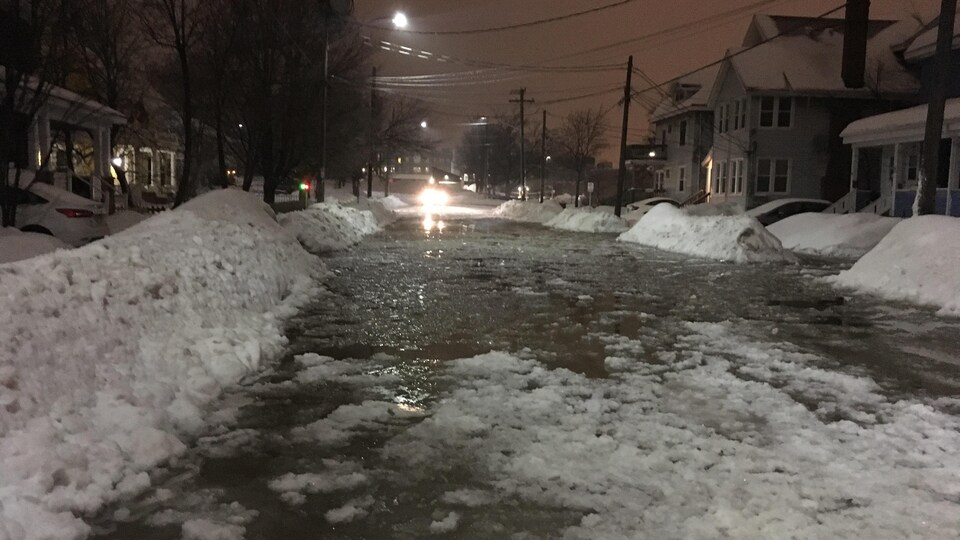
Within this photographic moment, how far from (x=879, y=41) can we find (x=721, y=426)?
38.4 m

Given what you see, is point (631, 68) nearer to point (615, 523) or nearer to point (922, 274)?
point (922, 274)

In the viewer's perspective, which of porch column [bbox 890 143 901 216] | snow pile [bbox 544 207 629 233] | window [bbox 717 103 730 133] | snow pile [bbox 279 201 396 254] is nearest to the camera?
snow pile [bbox 279 201 396 254]

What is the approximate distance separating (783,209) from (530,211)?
16474 mm

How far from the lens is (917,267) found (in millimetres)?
13961

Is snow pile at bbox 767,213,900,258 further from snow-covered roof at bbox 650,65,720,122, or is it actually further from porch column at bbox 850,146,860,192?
snow-covered roof at bbox 650,65,720,122

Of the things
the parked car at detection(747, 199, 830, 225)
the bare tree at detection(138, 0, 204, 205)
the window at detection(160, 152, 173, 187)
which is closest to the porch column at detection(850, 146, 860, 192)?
the parked car at detection(747, 199, 830, 225)

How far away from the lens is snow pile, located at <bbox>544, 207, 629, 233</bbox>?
110 feet

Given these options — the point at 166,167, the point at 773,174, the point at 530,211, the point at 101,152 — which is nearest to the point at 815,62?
the point at 773,174

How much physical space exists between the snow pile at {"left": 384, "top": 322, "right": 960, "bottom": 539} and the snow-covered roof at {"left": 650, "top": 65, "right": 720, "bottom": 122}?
136 ft

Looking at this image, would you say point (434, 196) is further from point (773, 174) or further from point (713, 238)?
point (713, 238)

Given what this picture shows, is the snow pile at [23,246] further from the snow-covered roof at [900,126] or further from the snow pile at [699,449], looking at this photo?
the snow-covered roof at [900,126]

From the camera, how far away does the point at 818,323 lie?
36.5ft

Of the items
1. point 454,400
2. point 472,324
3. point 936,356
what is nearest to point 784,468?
point 454,400

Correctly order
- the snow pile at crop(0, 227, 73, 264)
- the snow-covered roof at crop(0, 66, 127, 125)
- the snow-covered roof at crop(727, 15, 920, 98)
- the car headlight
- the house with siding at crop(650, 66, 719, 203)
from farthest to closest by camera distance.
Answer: the car headlight
the house with siding at crop(650, 66, 719, 203)
the snow-covered roof at crop(727, 15, 920, 98)
the snow-covered roof at crop(0, 66, 127, 125)
the snow pile at crop(0, 227, 73, 264)
